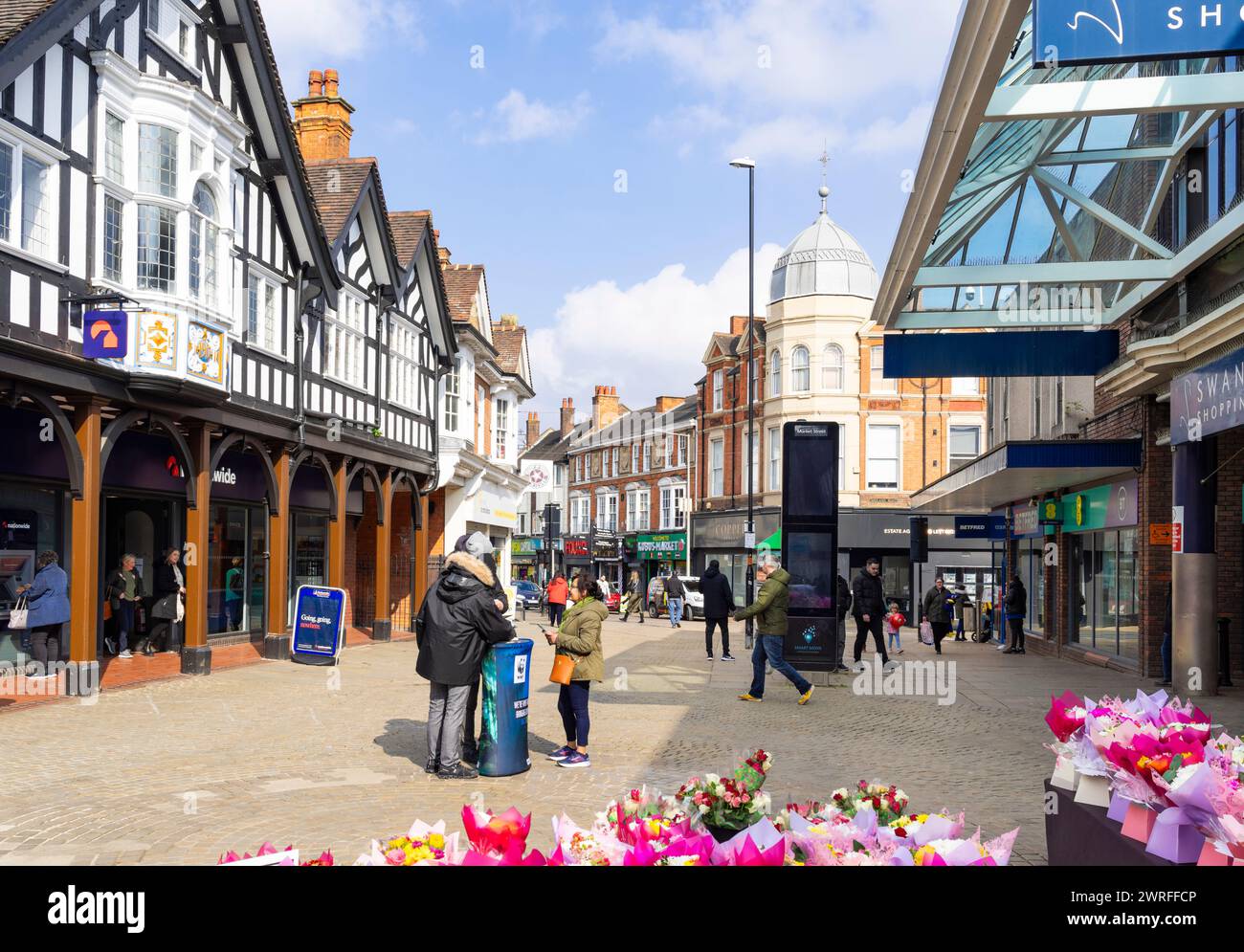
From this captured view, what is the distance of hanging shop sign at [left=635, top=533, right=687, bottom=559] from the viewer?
54.0m

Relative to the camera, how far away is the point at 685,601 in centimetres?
3966

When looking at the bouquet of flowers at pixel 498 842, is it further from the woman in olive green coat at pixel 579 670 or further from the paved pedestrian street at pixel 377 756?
the woman in olive green coat at pixel 579 670

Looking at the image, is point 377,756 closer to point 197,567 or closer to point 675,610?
point 197,567

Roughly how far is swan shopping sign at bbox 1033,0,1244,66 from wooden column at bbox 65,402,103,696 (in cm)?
1125

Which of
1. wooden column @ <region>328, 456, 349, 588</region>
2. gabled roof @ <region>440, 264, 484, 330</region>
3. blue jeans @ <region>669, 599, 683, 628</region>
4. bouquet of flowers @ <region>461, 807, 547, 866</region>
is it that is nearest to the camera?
bouquet of flowers @ <region>461, 807, 547, 866</region>

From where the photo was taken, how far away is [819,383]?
43375 mm

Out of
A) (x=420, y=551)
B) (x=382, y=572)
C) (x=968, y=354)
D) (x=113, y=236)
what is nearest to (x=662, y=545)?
(x=420, y=551)

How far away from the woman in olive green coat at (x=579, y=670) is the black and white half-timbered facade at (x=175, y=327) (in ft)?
21.5

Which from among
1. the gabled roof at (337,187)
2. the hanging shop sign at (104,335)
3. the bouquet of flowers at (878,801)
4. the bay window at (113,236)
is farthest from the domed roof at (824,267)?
the bouquet of flowers at (878,801)

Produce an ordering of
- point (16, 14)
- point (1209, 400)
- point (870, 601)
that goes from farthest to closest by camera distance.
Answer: point (870, 601) < point (16, 14) < point (1209, 400)

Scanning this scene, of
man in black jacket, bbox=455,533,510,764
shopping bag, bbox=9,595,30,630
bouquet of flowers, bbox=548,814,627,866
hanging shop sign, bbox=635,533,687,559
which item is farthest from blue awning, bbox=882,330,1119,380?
hanging shop sign, bbox=635,533,687,559

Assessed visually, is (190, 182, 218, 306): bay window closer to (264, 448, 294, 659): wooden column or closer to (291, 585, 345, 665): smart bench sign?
Result: (264, 448, 294, 659): wooden column

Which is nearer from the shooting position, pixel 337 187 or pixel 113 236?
pixel 113 236

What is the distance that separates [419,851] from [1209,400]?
1183 cm
